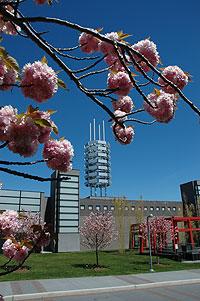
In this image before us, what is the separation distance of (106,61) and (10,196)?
32.8m

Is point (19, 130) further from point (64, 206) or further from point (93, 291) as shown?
point (64, 206)

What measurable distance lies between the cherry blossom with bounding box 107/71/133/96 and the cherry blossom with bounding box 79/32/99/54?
39 cm

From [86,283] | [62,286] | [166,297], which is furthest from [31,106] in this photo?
[86,283]

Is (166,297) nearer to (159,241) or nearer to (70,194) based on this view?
(159,241)

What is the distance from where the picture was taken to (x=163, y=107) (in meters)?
1.53

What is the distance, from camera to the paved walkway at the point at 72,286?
8.21m

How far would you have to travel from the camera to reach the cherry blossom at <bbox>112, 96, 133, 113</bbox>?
6.04 ft

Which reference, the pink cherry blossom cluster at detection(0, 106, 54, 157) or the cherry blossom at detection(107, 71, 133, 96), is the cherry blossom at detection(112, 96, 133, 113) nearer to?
the cherry blossom at detection(107, 71, 133, 96)

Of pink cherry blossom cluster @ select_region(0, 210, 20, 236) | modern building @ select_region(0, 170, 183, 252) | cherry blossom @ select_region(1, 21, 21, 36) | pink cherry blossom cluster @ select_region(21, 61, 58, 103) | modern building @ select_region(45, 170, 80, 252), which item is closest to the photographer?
pink cherry blossom cluster @ select_region(21, 61, 58, 103)

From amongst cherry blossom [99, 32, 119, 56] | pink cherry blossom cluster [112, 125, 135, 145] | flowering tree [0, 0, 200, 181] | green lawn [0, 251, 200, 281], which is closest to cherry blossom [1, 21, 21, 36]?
flowering tree [0, 0, 200, 181]

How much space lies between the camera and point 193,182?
3869cm

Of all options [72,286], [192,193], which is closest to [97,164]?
[192,193]

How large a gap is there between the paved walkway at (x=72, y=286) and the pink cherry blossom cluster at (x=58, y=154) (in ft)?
26.2

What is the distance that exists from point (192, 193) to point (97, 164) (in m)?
24.7
